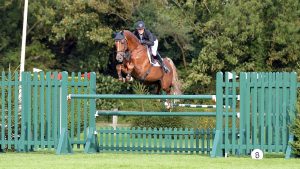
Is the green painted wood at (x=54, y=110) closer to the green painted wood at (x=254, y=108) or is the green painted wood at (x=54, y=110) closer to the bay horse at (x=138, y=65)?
the bay horse at (x=138, y=65)

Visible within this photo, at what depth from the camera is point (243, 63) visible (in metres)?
41.5

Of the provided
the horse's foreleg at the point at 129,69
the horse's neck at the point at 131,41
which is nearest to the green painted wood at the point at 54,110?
the horse's neck at the point at 131,41

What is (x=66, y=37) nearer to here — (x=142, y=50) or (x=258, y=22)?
(x=258, y=22)

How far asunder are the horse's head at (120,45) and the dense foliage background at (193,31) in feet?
65.8

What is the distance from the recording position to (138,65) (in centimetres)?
2125

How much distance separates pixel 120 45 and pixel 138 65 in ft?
4.02

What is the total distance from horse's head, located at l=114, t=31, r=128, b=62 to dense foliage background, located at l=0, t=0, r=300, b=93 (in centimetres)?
2006

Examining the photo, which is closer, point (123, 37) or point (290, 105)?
point (290, 105)

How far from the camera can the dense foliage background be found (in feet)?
132

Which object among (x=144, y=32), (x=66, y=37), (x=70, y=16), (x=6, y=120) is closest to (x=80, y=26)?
(x=70, y=16)

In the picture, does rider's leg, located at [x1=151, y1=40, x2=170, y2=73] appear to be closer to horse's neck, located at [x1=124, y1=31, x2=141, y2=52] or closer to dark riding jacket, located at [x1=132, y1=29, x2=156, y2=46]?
dark riding jacket, located at [x1=132, y1=29, x2=156, y2=46]

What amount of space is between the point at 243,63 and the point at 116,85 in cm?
536

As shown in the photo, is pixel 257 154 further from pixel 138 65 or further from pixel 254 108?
pixel 138 65

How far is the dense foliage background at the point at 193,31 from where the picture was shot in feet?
132
